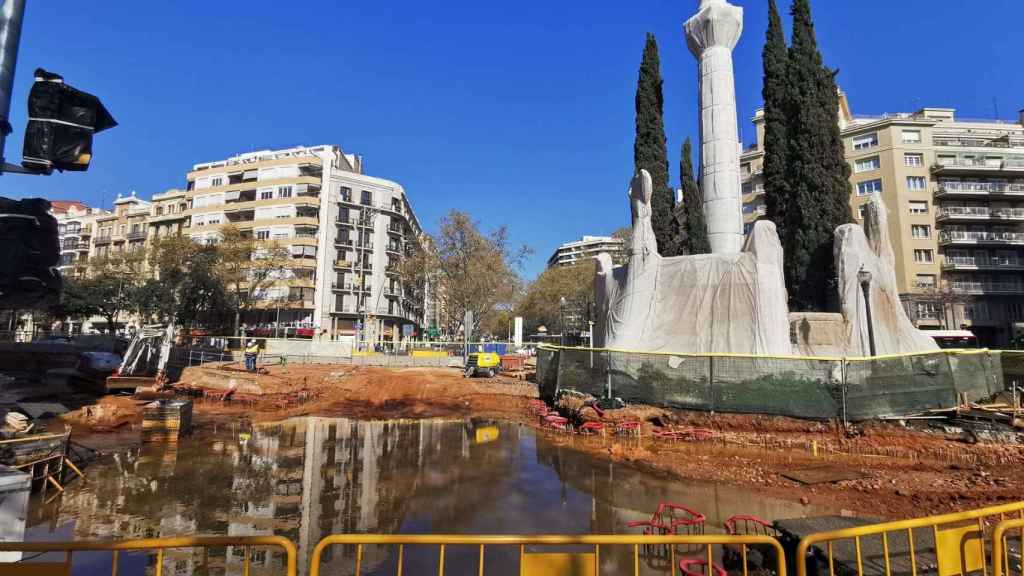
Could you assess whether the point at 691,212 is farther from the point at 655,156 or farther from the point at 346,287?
the point at 346,287

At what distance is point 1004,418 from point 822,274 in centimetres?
1154

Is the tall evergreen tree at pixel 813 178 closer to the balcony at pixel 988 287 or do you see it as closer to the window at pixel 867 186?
the window at pixel 867 186

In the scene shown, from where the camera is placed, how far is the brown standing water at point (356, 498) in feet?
20.3

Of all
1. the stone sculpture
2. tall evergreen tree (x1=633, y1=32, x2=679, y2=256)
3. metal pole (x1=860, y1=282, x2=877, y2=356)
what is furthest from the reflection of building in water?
tall evergreen tree (x1=633, y1=32, x2=679, y2=256)

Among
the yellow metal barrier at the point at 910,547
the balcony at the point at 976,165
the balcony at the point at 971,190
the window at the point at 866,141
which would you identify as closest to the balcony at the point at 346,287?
the yellow metal barrier at the point at 910,547

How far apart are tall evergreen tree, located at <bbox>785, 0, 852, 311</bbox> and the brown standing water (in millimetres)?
18560

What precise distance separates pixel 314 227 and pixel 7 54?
2046 inches

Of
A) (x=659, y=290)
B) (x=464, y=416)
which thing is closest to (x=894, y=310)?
(x=659, y=290)

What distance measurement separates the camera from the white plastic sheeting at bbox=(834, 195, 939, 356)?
16.8m

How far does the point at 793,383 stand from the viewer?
1289 centimetres

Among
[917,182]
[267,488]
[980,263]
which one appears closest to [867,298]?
[267,488]

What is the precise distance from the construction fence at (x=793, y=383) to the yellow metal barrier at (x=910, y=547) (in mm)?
8431

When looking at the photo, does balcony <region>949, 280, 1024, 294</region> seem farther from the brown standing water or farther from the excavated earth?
the brown standing water

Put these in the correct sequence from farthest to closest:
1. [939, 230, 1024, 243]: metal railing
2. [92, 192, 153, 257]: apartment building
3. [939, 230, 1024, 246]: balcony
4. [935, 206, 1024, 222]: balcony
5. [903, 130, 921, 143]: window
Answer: [92, 192, 153, 257]: apartment building < [903, 130, 921, 143]: window < [935, 206, 1024, 222]: balcony < [939, 230, 1024, 243]: metal railing < [939, 230, 1024, 246]: balcony
